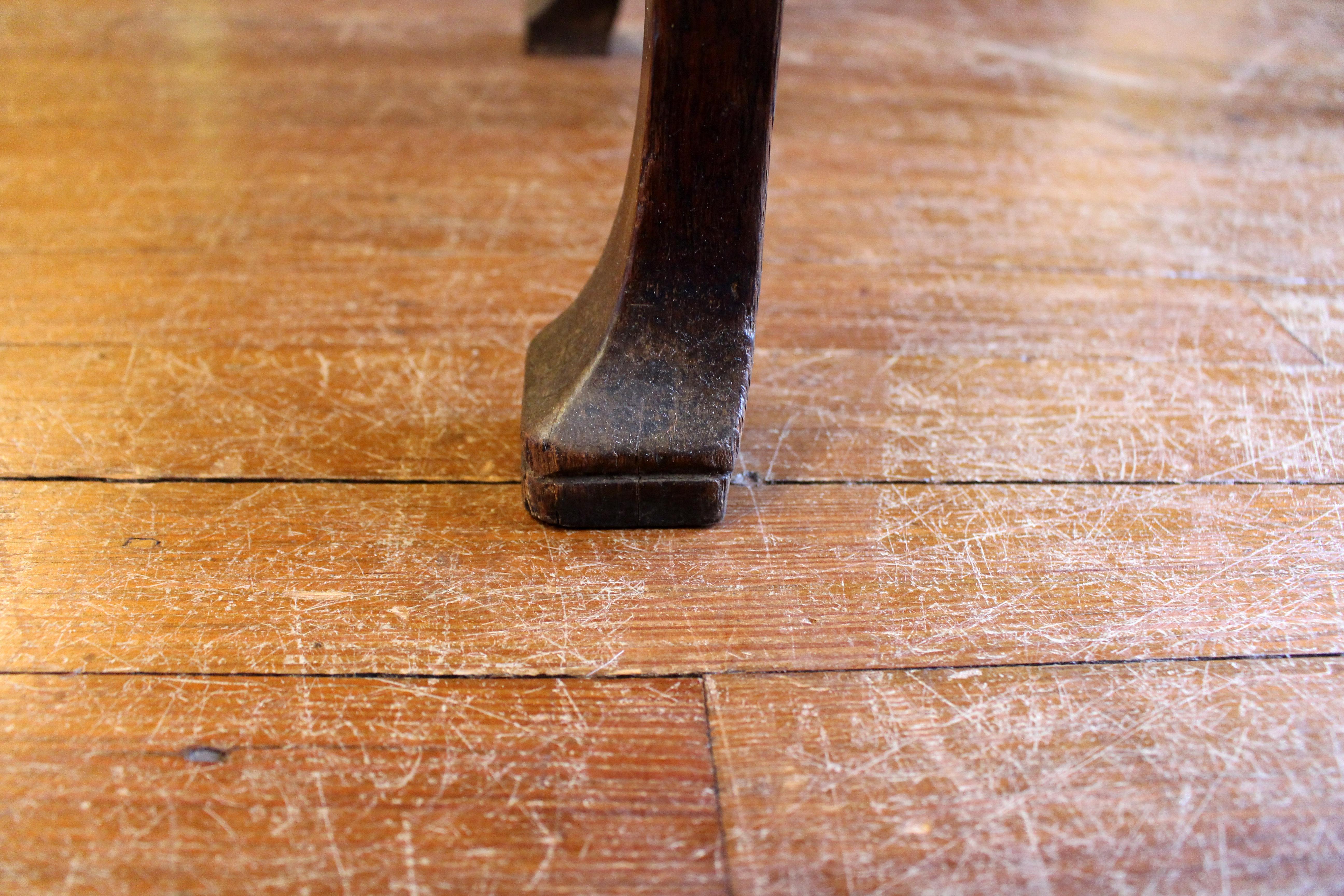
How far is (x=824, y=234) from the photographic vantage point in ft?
3.14

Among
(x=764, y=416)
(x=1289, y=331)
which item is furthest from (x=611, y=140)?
(x=1289, y=331)

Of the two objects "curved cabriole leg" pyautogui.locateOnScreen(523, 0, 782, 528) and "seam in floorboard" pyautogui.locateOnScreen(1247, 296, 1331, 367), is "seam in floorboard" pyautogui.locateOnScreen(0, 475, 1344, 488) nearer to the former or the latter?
"curved cabriole leg" pyautogui.locateOnScreen(523, 0, 782, 528)

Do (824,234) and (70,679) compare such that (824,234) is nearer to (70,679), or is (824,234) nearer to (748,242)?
(748,242)

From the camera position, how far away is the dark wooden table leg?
1.36 metres

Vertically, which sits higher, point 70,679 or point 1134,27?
point 1134,27

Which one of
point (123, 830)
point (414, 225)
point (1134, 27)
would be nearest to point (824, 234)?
point (414, 225)

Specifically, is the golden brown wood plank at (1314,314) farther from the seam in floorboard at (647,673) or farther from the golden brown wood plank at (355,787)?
the golden brown wood plank at (355,787)

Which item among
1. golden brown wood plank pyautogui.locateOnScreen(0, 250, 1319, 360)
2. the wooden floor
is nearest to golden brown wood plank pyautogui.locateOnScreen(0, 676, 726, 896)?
the wooden floor

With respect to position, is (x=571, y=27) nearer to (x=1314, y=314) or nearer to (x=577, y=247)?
(x=577, y=247)

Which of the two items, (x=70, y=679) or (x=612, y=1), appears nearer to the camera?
(x=70, y=679)

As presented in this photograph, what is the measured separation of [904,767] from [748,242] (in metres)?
0.26

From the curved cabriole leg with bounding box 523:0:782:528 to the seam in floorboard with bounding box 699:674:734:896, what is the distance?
121mm

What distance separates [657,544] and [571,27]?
97cm

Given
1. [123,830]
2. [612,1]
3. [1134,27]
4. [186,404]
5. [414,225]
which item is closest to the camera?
[123,830]
